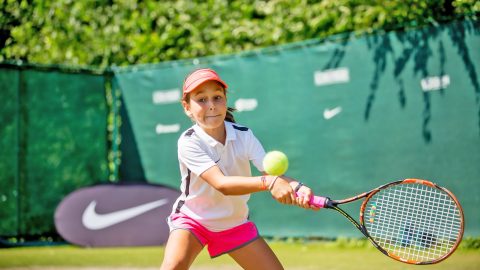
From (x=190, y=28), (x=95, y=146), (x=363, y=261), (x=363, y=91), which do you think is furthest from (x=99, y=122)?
(x=363, y=261)

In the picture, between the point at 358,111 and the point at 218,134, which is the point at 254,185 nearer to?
the point at 218,134

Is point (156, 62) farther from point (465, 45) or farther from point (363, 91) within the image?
point (465, 45)

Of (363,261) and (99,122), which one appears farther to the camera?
(99,122)

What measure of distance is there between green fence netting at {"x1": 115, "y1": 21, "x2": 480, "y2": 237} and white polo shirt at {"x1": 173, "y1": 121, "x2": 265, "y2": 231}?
310 cm

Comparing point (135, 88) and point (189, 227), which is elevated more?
point (135, 88)

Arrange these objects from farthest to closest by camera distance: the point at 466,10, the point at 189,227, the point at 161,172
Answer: the point at 161,172
the point at 466,10
the point at 189,227

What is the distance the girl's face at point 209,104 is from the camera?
366 cm

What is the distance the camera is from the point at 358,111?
697cm

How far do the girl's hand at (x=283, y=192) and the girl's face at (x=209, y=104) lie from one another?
1.86 feet

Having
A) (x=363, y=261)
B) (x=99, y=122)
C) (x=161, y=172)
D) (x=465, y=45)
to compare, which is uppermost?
(x=465, y=45)

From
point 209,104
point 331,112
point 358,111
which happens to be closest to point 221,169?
point 209,104

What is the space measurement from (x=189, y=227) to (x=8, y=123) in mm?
4893

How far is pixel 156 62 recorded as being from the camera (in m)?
9.13

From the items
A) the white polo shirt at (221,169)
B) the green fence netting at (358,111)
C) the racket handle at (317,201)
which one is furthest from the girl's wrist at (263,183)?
the green fence netting at (358,111)
